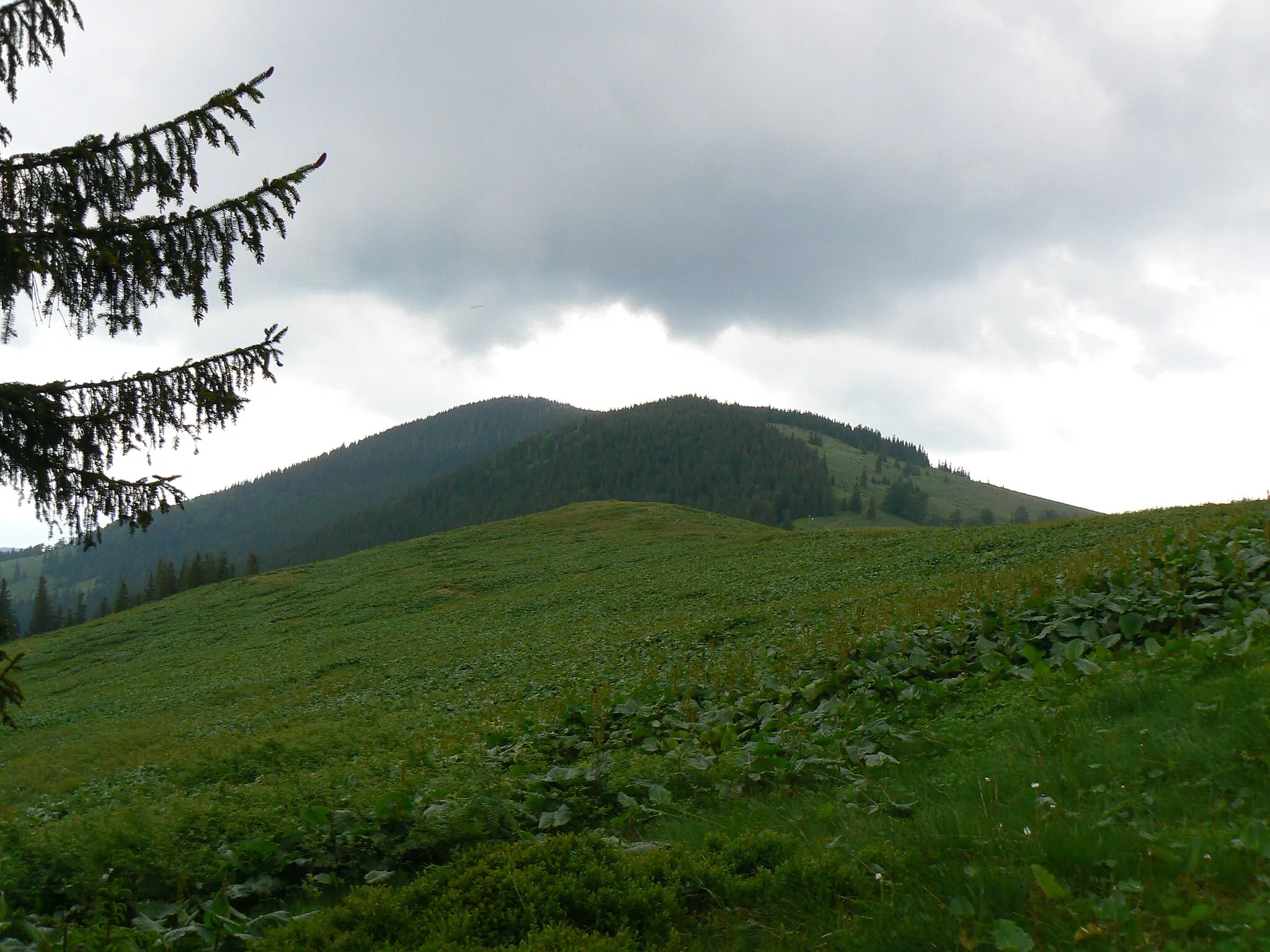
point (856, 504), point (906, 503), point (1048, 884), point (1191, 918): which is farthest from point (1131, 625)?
point (906, 503)

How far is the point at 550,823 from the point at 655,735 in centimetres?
361

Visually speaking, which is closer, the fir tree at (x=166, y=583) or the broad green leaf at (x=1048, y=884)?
the broad green leaf at (x=1048, y=884)

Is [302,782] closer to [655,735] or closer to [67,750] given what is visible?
[655,735]

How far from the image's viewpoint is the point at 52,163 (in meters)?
6.53

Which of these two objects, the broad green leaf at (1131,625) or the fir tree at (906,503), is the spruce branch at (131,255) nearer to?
the broad green leaf at (1131,625)

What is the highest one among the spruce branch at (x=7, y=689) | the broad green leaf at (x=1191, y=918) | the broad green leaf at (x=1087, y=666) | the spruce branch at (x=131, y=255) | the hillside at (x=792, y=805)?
the spruce branch at (x=131, y=255)

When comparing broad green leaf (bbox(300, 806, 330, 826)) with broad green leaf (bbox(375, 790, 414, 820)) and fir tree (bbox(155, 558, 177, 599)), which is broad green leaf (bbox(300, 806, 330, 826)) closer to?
broad green leaf (bbox(375, 790, 414, 820))

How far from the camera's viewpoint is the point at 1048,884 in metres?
3.38

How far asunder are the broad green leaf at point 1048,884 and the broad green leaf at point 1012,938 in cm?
24

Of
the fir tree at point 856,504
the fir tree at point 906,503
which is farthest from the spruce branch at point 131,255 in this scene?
the fir tree at point 906,503

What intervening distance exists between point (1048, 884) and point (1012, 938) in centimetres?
38

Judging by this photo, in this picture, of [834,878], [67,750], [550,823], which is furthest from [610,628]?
[834,878]

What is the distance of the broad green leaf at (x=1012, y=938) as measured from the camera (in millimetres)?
3123

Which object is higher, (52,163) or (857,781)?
(52,163)
